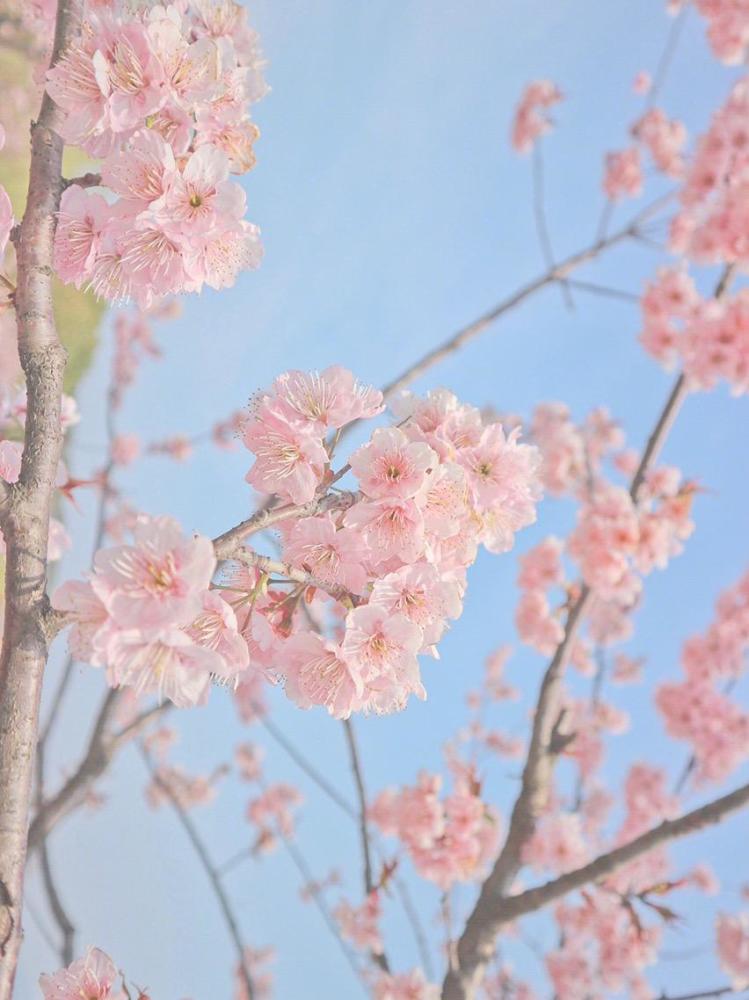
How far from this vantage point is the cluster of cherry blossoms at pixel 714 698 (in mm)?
2840

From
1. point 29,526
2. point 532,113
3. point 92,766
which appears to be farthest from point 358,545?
point 532,113

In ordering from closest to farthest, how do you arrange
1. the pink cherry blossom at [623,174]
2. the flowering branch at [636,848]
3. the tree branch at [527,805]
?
1. the flowering branch at [636,848]
2. the tree branch at [527,805]
3. the pink cherry blossom at [623,174]

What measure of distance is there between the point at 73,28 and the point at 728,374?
6.54 feet

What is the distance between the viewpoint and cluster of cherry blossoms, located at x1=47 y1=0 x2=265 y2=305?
72 centimetres

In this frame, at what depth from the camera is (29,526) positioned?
24.3 inches

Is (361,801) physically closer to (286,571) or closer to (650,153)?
(286,571)

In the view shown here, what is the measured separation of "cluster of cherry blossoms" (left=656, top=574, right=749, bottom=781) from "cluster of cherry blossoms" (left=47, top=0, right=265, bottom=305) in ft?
8.62

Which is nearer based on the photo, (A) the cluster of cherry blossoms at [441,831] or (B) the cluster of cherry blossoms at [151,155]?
(B) the cluster of cherry blossoms at [151,155]

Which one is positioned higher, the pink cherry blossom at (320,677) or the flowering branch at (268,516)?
the flowering branch at (268,516)

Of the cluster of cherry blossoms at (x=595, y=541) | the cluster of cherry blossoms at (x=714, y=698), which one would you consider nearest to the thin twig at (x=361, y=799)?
the cluster of cherry blossoms at (x=595, y=541)

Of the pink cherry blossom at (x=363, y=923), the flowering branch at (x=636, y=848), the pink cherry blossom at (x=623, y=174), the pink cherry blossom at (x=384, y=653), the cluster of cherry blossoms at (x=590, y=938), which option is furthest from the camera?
the pink cherry blossom at (x=623, y=174)

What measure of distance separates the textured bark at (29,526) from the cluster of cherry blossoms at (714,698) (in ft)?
8.77

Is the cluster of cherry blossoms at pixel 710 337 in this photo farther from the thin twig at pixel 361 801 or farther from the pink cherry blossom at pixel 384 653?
the pink cherry blossom at pixel 384 653

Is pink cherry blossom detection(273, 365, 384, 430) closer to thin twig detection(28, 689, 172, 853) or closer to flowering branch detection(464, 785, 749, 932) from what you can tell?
flowering branch detection(464, 785, 749, 932)
